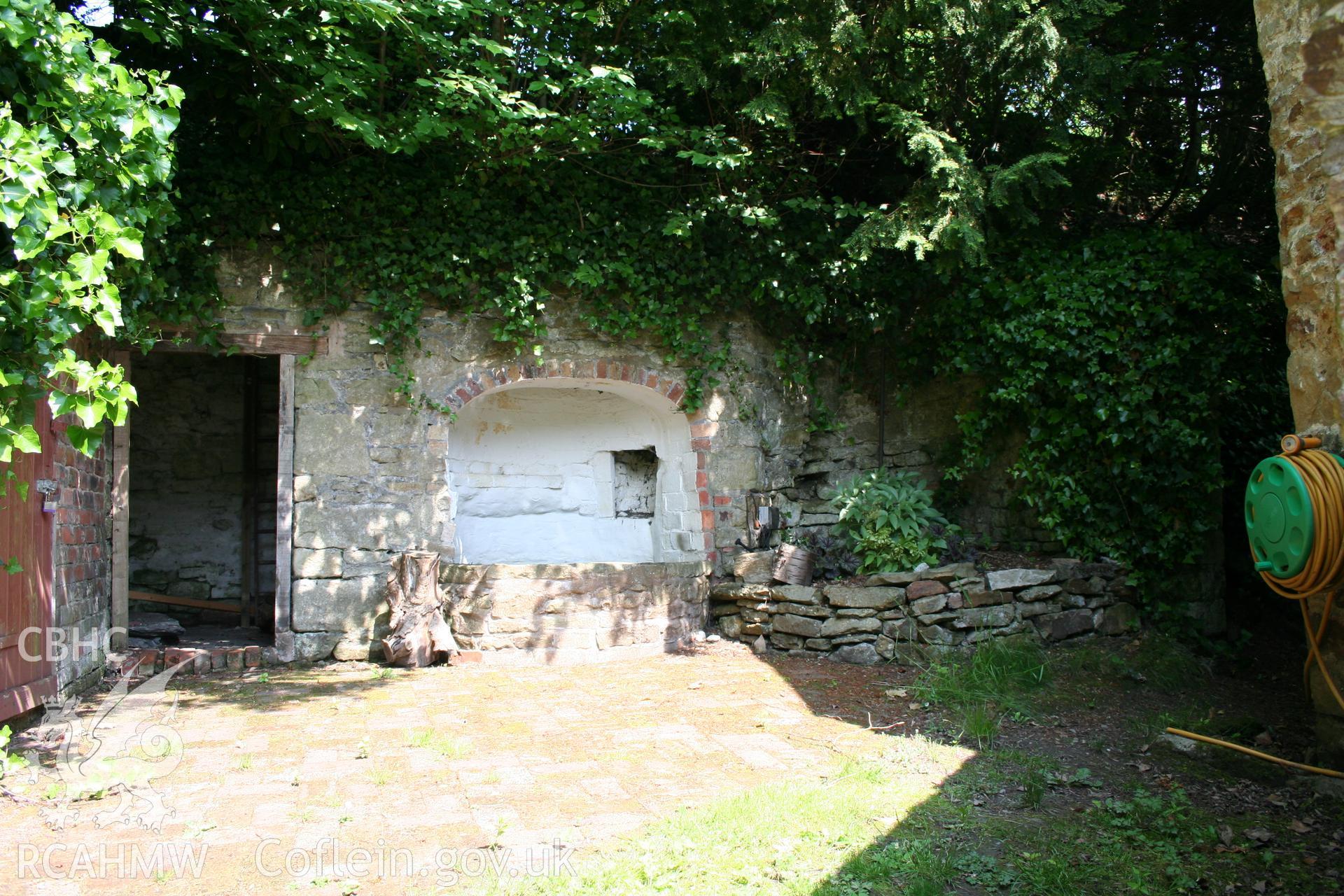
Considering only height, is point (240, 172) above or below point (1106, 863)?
above

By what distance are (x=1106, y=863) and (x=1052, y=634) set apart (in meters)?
2.82

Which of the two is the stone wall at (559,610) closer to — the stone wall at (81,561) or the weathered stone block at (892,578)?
the weathered stone block at (892,578)

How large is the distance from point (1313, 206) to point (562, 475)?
5.11 metres

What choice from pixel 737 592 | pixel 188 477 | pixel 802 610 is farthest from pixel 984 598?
pixel 188 477

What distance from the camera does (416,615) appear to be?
532cm

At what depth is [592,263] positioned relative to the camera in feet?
19.3

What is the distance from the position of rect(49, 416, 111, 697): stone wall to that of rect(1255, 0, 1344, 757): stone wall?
528 centimetres

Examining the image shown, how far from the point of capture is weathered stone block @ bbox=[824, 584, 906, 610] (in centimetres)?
531

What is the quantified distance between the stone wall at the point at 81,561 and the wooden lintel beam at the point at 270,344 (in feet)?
2.99

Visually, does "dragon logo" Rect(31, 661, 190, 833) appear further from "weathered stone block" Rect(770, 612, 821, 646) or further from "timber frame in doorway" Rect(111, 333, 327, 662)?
"weathered stone block" Rect(770, 612, 821, 646)

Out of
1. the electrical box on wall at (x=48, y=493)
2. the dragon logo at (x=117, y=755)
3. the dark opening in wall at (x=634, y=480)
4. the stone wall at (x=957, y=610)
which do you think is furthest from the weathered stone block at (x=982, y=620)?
the electrical box on wall at (x=48, y=493)

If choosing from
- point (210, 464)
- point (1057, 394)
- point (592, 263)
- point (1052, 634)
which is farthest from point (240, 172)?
point (1052, 634)

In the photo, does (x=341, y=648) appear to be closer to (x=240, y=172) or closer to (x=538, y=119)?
(x=240, y=172)

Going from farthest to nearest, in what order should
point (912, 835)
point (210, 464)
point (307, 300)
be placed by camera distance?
point (210, 464) → point (307, 300) → point (912, 835)
